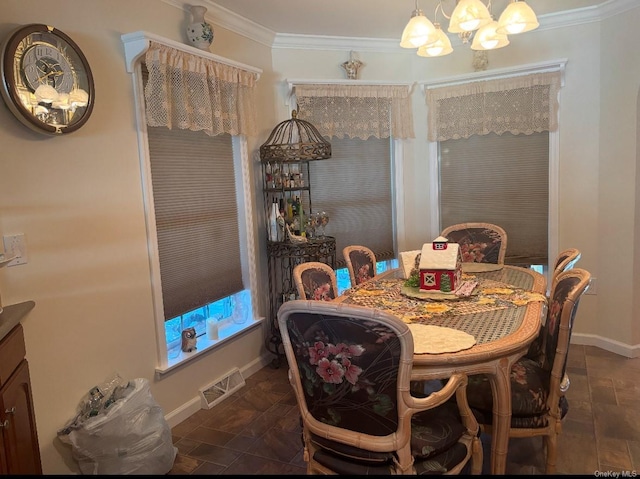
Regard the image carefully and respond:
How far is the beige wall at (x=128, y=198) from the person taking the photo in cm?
198

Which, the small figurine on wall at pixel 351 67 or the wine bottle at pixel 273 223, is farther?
the small figurine on wall at pixel 351 67

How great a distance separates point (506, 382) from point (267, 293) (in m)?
2.15

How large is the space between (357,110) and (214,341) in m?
2.15

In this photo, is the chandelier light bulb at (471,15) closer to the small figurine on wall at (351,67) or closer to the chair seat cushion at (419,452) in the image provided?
the chair seat cushion at (419,452)

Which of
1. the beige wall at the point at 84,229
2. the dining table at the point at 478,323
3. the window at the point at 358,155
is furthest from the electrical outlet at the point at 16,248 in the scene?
the window at the point at 358,155

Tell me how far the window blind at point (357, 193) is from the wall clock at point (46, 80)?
6.60 ft

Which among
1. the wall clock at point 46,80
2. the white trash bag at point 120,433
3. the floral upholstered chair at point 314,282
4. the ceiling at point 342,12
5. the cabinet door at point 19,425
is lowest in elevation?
the white trash bag at point 120,433

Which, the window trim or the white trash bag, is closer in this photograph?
the white trash bag

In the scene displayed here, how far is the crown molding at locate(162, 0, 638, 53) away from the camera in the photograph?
3.02 meters

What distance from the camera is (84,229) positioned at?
218cm

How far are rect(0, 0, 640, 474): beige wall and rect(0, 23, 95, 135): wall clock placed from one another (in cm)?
8

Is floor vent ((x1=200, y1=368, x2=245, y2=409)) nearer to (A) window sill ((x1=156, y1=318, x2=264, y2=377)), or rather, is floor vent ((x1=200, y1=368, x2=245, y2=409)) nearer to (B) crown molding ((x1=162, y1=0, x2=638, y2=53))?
(A) window sill ((x1=156, y1=318, x2=264, y2=377))

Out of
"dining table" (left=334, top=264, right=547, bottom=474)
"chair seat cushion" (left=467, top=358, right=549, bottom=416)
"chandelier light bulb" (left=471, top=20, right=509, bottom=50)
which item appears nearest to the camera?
"dining table" (left=334, top=264, right=547, bottom=474)

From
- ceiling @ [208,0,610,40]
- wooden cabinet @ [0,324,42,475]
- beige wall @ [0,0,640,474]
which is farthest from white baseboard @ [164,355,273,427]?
ceiling @ [208,0,610,40]
